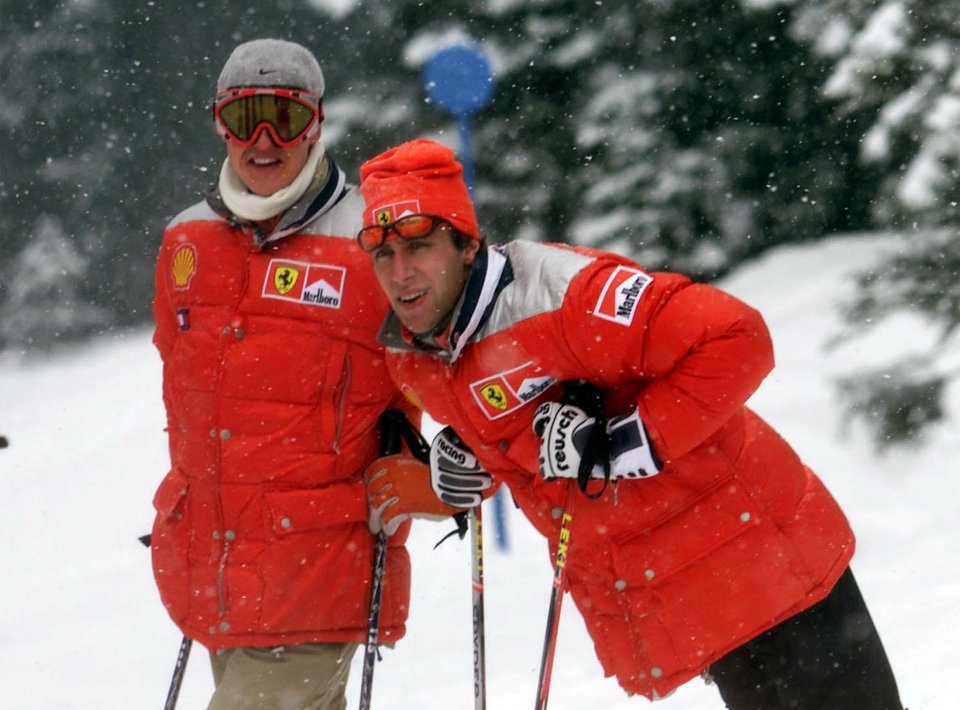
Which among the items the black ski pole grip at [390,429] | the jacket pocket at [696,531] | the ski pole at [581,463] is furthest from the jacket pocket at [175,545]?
the jacket pocket at [696,531]

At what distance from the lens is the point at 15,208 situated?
1262 centimetres

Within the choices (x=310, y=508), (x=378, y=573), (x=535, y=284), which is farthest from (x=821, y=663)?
(x=310, y=508)

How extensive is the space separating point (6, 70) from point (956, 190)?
9484 mm

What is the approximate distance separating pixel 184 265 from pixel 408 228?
83 cm

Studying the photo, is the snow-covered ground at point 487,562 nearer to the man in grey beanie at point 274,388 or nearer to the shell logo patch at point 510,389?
the shell logo patch at point 510,389

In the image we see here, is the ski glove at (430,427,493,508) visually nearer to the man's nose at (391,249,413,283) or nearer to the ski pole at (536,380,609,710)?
the ski pole at (536,380,609,710)

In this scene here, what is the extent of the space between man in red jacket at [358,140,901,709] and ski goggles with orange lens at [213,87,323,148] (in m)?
0.41

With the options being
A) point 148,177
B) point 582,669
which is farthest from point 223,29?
point 582,669

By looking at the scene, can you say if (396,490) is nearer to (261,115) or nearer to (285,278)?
(285,278)

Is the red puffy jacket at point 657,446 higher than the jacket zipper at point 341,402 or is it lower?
lower

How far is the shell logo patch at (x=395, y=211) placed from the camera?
8.73ft

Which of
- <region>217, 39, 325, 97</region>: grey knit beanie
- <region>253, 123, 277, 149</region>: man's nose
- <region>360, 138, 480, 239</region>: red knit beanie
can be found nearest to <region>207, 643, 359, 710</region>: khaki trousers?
<region>360, 138, 480, 239</region>: red knit beanie

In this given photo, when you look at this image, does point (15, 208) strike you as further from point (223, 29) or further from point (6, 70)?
point (223, 29)

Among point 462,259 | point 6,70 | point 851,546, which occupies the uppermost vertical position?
point 6,70
